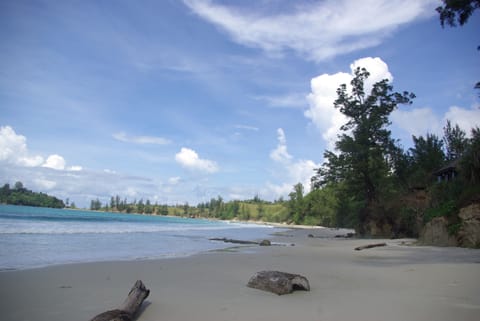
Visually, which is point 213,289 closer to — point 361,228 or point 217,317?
point 217,317

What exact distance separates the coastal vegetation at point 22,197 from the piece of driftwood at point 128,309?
477 feet

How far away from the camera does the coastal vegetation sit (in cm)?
12475

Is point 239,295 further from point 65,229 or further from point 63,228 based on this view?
point 63,228

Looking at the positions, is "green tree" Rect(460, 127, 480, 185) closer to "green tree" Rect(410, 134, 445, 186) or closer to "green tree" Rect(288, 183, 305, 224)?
"green tree" Rect(410, 134, 445, 186)

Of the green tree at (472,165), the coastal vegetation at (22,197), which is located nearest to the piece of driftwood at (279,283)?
the green tree at (472,165)

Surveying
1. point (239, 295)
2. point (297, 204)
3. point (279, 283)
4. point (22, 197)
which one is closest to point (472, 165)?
point (279, 283)

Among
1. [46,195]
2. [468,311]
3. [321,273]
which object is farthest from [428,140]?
[46,195]

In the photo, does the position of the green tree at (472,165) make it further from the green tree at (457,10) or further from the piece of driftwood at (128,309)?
the piece of driftwood at (128,309)

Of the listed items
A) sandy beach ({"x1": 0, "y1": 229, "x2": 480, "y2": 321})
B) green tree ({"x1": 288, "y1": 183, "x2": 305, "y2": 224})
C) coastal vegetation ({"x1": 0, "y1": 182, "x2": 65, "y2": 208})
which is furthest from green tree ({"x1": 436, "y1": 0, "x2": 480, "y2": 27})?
coastal vegetation ({"x1": 0, "y1": 182, "x2": 65, "y2": 208})

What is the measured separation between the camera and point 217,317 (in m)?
4.37

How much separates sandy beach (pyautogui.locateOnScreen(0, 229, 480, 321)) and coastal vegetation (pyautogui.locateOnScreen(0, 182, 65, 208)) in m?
142

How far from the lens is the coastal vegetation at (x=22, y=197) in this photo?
409 ft

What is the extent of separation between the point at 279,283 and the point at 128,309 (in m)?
2.55

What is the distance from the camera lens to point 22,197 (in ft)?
416
